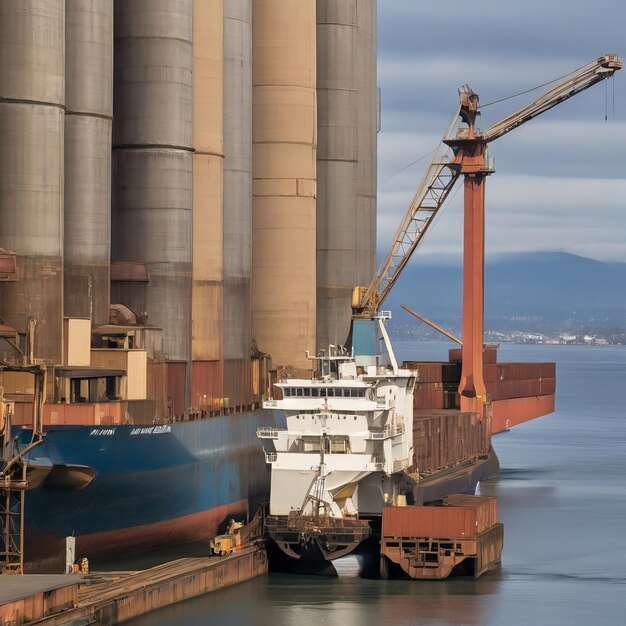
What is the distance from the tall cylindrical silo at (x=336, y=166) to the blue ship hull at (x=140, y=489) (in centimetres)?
2075

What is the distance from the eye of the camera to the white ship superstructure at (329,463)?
52.1 meters

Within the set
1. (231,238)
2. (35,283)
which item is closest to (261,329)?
(231,238)

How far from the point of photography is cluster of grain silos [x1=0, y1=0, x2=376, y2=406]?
5809cm

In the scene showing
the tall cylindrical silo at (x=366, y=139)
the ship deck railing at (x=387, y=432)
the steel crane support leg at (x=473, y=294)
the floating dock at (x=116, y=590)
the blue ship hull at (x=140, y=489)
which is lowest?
the floating dock at (x=116, y=590)

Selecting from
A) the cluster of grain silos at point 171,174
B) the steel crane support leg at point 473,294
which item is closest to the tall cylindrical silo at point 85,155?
the cluster of grain silos at point 171,174

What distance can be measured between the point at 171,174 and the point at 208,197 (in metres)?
4.12

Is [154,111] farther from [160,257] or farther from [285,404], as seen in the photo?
[285,404]

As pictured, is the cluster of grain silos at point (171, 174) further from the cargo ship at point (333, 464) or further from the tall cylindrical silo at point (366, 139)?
the cargo ship at point (333, 464)

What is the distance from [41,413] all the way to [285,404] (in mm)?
8309

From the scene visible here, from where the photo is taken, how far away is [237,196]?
73.8 metres

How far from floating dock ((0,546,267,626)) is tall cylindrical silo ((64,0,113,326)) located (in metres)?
13.6

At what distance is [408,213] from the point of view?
92.1m

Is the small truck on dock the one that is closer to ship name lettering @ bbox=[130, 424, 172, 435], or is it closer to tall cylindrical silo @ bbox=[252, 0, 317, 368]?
ship name lettering @ bbox=[130, 424, 172, 435]

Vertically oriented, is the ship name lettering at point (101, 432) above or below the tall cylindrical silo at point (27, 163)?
below
